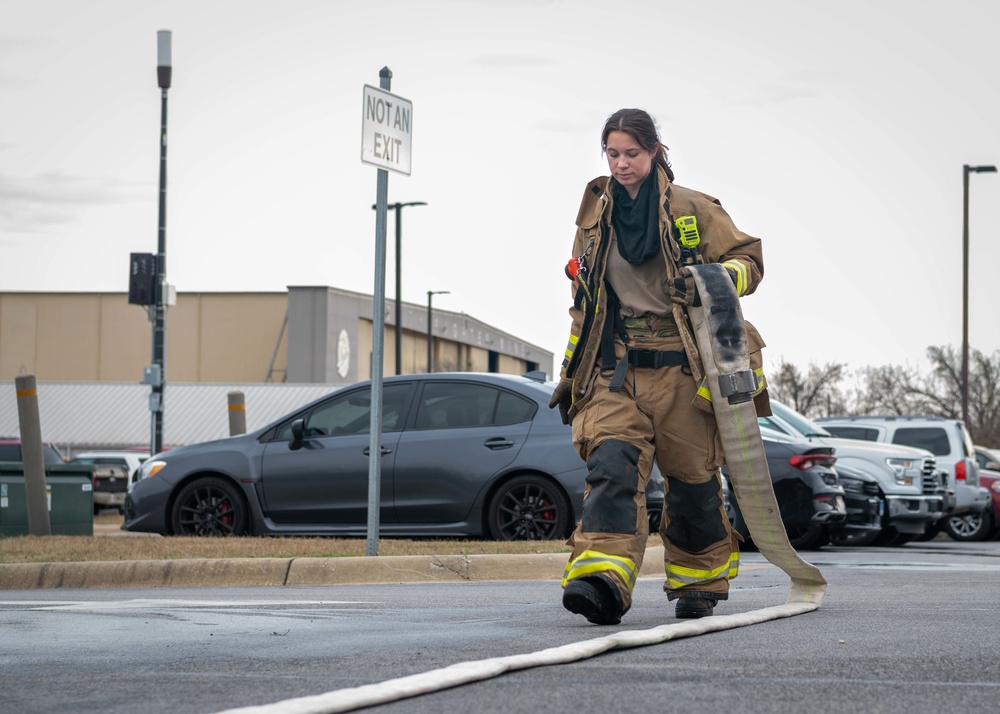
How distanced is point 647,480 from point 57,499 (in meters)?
9.94

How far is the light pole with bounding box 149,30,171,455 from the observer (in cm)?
2242

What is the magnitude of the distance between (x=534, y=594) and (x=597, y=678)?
380 centimetres

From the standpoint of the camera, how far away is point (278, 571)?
362 inches

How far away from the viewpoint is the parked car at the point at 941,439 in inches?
758

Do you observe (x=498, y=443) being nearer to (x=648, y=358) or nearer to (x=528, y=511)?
(x=528, y=511)

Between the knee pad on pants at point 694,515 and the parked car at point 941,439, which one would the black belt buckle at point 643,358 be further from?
the parked car at point 941,439

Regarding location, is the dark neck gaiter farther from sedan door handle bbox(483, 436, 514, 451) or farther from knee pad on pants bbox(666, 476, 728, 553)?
sedan door handle bbox(483, 436, 514, 451)

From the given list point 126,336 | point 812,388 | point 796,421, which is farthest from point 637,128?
point 812,388

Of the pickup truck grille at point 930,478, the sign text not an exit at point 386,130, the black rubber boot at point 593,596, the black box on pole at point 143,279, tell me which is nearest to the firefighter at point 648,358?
the black rubber boot at point 593,596

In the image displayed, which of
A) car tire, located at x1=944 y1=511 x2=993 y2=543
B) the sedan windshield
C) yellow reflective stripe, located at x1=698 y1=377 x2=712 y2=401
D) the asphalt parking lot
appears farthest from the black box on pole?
yellow reflective stripe, located at x1=698 y1=377 x2=712 y2=401

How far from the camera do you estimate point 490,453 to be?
448 inches

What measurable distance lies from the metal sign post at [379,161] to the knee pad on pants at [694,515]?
12.7 ft

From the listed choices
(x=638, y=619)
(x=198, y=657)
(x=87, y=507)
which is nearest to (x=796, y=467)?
(x=87, y=507)

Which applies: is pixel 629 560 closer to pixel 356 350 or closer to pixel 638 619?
pixel 638 619
